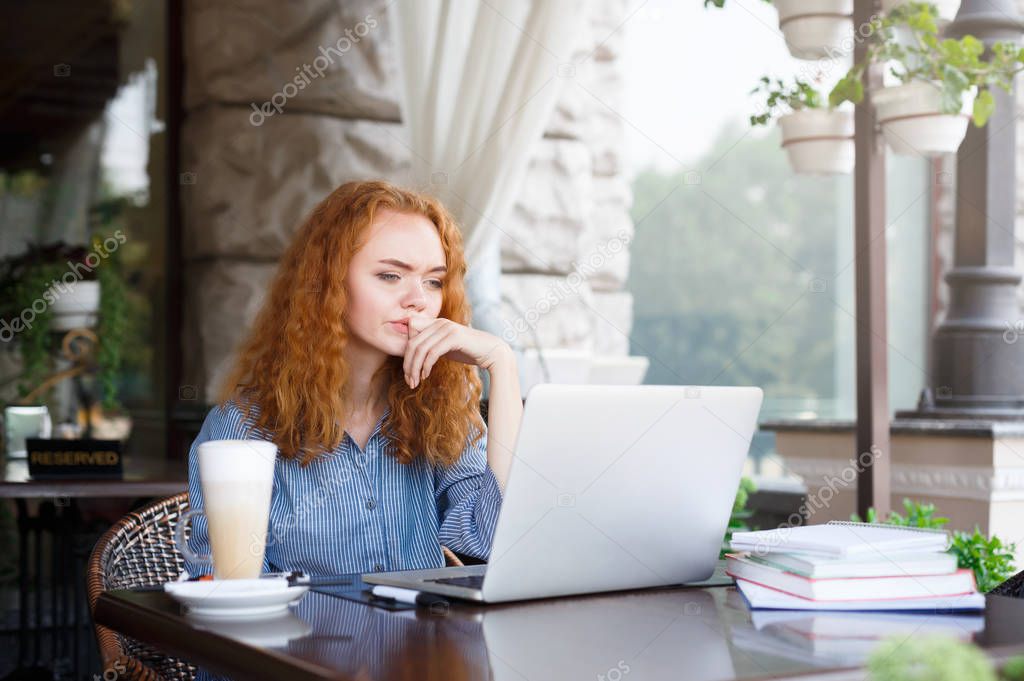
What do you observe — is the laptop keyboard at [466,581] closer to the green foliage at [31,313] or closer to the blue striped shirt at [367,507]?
the blue striped shirt at [367,507]

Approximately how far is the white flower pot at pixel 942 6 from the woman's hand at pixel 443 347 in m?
1.46

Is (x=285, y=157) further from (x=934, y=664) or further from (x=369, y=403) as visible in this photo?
(x=934, y=664)

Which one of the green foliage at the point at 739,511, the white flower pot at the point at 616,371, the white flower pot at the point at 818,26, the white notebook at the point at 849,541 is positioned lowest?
the green foliage at the point at 739,511

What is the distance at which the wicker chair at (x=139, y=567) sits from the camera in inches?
60.3

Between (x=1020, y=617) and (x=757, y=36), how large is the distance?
7756mm

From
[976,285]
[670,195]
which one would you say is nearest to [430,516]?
[976,285]

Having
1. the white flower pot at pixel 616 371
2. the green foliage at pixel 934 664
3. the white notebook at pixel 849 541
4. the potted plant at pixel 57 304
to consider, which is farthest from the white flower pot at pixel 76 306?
the green foliage at pixel 934 664

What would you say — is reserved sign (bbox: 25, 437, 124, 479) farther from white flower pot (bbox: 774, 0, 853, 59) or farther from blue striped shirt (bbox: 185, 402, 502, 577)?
white flower pot (bbox: 774, 0, 853, 59)

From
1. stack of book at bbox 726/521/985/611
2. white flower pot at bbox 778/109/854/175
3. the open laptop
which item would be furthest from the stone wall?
stack of book at bbox 726/521/985/611

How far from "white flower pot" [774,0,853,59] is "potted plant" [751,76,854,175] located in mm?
123

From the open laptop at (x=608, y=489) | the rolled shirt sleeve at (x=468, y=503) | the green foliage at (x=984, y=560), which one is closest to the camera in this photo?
the open laptop at (x=608, y=489)

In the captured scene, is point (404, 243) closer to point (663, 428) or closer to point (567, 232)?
point (663, 428)

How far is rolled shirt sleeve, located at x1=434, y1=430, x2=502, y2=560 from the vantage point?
1758 mm

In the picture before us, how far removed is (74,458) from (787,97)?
Answer: 1.93m
